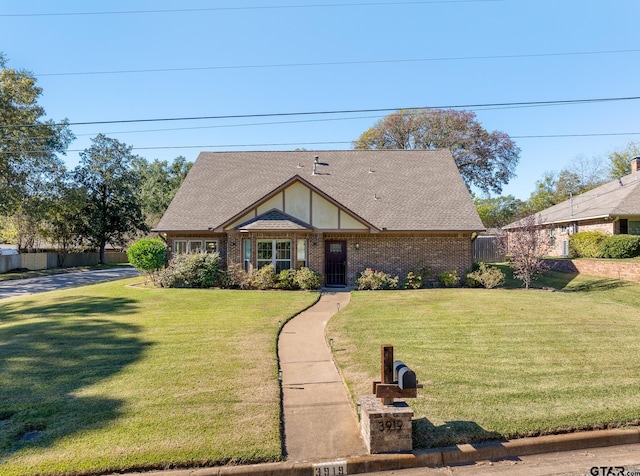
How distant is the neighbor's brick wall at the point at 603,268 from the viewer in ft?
52.2

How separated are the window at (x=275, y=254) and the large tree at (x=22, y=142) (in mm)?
21181

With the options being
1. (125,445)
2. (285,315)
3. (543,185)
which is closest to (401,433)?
(125,445)

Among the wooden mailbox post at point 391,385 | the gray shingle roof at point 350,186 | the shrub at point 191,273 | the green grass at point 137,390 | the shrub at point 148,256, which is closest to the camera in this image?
the green grass at point 137,390

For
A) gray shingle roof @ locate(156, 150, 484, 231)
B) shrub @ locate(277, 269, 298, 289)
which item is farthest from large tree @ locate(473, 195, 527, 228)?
shrub @ locate(277, 269, 298, 289)

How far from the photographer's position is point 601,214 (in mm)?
21891

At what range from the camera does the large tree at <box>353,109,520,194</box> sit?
37656 mm

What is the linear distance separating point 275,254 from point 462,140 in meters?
28.3

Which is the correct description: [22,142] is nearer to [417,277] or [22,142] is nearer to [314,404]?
[417,277]

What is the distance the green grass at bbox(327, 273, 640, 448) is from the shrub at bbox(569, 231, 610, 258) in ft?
28.1

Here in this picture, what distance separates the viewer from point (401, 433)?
15.0 ft

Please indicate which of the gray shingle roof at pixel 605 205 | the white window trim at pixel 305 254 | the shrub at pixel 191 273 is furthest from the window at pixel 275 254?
the gray shingle roof at pixel 605 205

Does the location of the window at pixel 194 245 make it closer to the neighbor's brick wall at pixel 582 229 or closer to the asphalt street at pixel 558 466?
the neighbor's brick wall at pixel 582 229

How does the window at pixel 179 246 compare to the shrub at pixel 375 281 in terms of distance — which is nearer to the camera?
the shrub at pixel 375 281

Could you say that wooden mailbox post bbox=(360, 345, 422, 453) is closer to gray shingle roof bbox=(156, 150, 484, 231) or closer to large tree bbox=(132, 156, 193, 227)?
gray shingle roof bbox=(156, 150, 484, 231)
